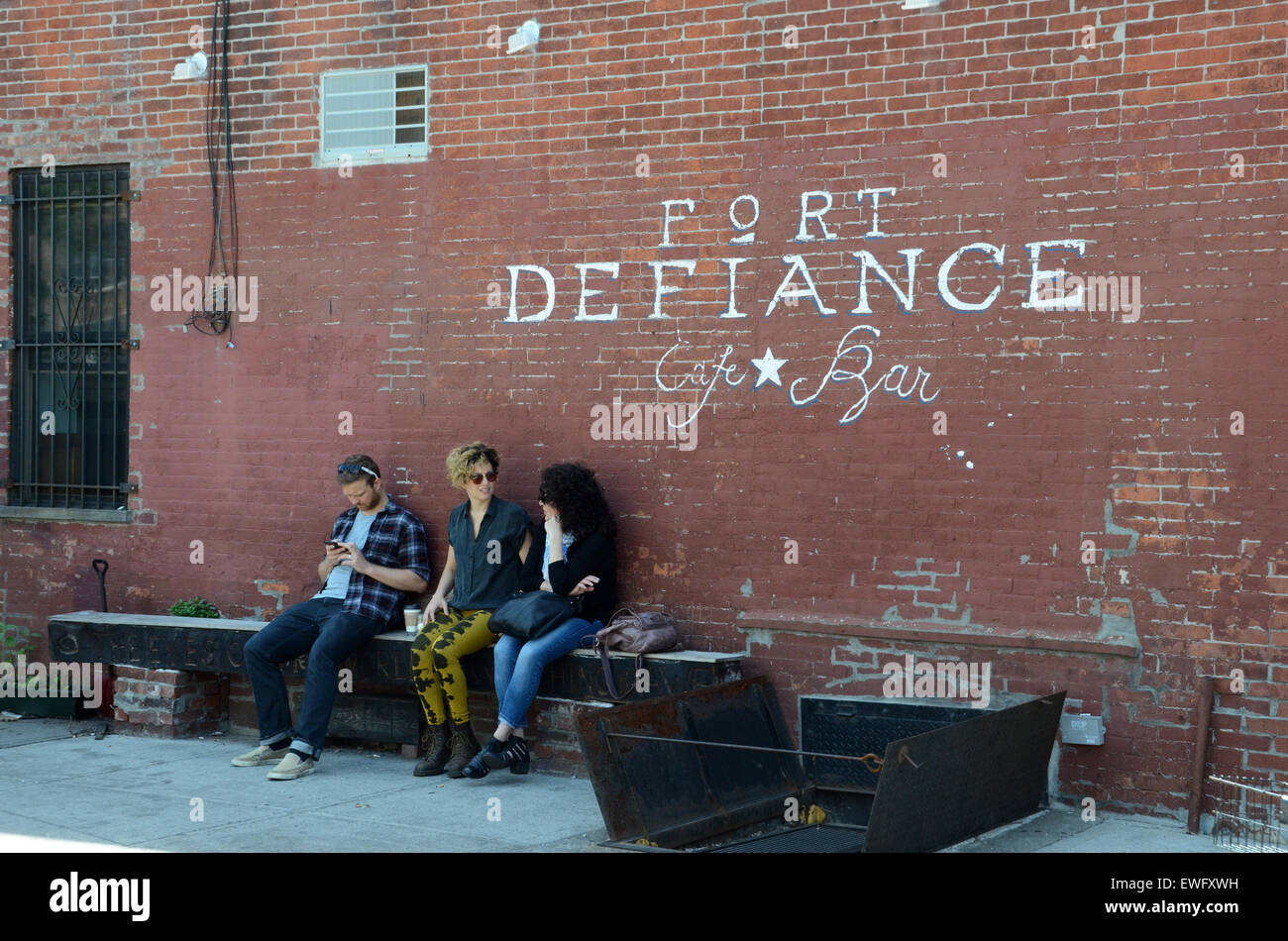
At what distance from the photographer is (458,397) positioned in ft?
28.6

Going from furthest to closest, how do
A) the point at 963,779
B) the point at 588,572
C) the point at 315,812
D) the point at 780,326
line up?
1. the point at 588,572
2. the point at 780,326
3. the point at 315,812
4. the point at 963,779

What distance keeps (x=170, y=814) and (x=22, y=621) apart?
11.6ft

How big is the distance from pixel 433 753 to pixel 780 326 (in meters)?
3.13

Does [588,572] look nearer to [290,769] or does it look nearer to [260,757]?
[290,769]


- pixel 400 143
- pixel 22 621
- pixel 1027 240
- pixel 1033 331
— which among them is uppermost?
pixel 400 143

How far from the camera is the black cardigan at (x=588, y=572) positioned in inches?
311

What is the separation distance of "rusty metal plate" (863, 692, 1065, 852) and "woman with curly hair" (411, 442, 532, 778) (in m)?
2.94

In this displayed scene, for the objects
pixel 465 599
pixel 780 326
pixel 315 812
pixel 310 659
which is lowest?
pixel 315 812

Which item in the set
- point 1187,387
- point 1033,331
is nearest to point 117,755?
point 1033,331

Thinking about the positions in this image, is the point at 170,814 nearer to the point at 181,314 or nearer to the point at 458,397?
the point at 458,397

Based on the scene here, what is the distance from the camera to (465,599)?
828 centimetres
